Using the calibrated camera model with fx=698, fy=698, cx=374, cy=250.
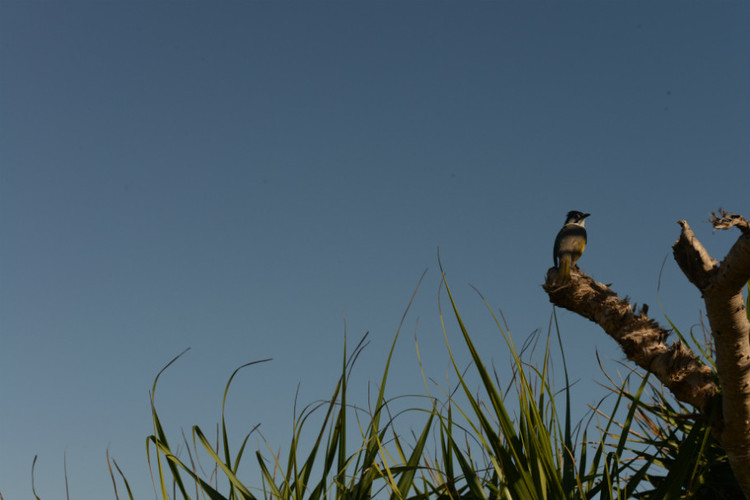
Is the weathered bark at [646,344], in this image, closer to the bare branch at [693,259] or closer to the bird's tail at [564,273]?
the bird's tail at [564,273]

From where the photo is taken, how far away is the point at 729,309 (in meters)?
2.33

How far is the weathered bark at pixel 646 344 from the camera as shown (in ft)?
9.07

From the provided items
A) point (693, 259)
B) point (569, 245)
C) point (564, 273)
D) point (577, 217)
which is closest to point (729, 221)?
A: point (693, 259)

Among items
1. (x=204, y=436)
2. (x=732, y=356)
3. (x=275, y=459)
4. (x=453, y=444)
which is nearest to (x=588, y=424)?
(x=453, y=444)

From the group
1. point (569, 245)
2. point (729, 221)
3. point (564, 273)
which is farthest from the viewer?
point (569, 245)

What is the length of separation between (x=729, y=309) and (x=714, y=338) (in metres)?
0.14

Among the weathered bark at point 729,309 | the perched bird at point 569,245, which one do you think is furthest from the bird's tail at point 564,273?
the weathered bark at point 729,309

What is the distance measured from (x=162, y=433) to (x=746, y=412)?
2.39 meters

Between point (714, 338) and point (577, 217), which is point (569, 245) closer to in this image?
point (714, 338)

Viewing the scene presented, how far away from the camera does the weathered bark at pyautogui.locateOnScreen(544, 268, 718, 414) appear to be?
9.07ft

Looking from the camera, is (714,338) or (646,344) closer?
(714,338)

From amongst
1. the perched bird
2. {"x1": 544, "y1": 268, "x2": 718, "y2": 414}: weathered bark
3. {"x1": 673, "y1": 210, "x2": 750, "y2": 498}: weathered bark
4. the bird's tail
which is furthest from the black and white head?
Answer: {"x1": 673, "y1": 210, "x2": 750, "y2": 498}: weathered bark

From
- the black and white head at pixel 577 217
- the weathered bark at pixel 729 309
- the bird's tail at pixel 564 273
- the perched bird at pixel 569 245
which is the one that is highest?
the black and white head at pixel 577 217

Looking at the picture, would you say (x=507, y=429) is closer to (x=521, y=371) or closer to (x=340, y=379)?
(x=521, y=371)
